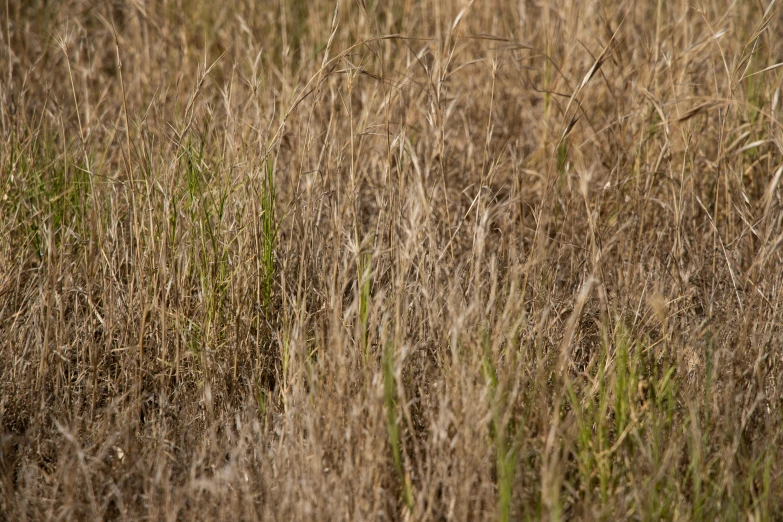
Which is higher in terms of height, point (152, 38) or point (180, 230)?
point (152, 38)

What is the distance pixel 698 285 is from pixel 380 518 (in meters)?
1.10

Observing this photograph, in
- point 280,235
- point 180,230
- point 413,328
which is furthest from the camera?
point 280,235

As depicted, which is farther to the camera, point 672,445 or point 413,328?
point 413,328

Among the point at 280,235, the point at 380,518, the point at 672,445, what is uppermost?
the point at 280,235

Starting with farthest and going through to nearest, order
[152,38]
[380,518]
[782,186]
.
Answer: [152,38], [782,186], [380,518]

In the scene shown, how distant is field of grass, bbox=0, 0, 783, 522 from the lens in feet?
4.88

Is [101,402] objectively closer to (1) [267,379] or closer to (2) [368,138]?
(1) [267,379]

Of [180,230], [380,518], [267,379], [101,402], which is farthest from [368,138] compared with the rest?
[380,518]

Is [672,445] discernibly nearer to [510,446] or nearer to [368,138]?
[510,446]

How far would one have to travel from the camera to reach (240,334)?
6.23 feet

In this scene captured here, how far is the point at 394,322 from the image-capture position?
6.10 feet

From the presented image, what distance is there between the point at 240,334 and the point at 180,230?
12.0 inches

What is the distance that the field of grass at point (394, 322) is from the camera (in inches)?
58.6

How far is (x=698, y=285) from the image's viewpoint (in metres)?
2.09
